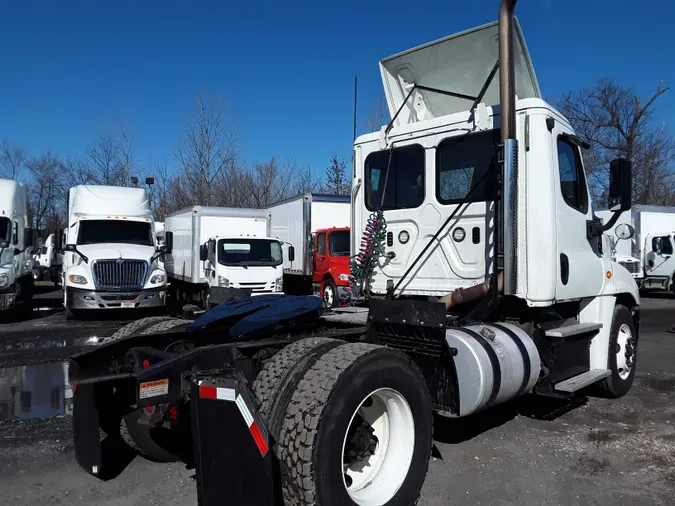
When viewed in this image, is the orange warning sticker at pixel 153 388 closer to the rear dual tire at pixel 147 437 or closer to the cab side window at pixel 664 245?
the rear dual tire at pixel 147 437

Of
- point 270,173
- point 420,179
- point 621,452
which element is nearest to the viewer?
point 621,452

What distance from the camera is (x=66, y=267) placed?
15062 millimetres

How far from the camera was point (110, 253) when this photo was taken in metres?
14.7

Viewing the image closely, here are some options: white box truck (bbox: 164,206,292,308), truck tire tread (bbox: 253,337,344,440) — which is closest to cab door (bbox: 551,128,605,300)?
truck tire tread (bbox: 253,337,344,440)

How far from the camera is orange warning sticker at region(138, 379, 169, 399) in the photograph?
10.4 ft

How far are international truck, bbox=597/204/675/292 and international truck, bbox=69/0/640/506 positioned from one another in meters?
16.8

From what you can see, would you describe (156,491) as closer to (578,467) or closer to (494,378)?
(494,378)

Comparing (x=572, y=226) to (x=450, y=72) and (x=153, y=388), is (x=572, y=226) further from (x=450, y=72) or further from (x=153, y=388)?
(x=153, y=388)

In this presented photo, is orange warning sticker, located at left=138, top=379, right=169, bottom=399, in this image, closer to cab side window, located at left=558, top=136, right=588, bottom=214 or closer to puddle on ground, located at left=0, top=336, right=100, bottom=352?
cab side window, located at left=558, top=136, right=588, bottom=214

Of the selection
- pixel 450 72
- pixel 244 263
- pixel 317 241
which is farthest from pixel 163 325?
pixel 317 241

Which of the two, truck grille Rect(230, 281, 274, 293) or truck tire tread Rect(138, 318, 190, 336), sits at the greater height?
truck tire tread Rect(138, 318, 190, 336)

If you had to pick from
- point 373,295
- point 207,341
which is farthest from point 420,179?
point 207,341

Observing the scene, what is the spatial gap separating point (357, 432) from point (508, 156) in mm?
2778

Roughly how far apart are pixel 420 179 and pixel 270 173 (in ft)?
109
